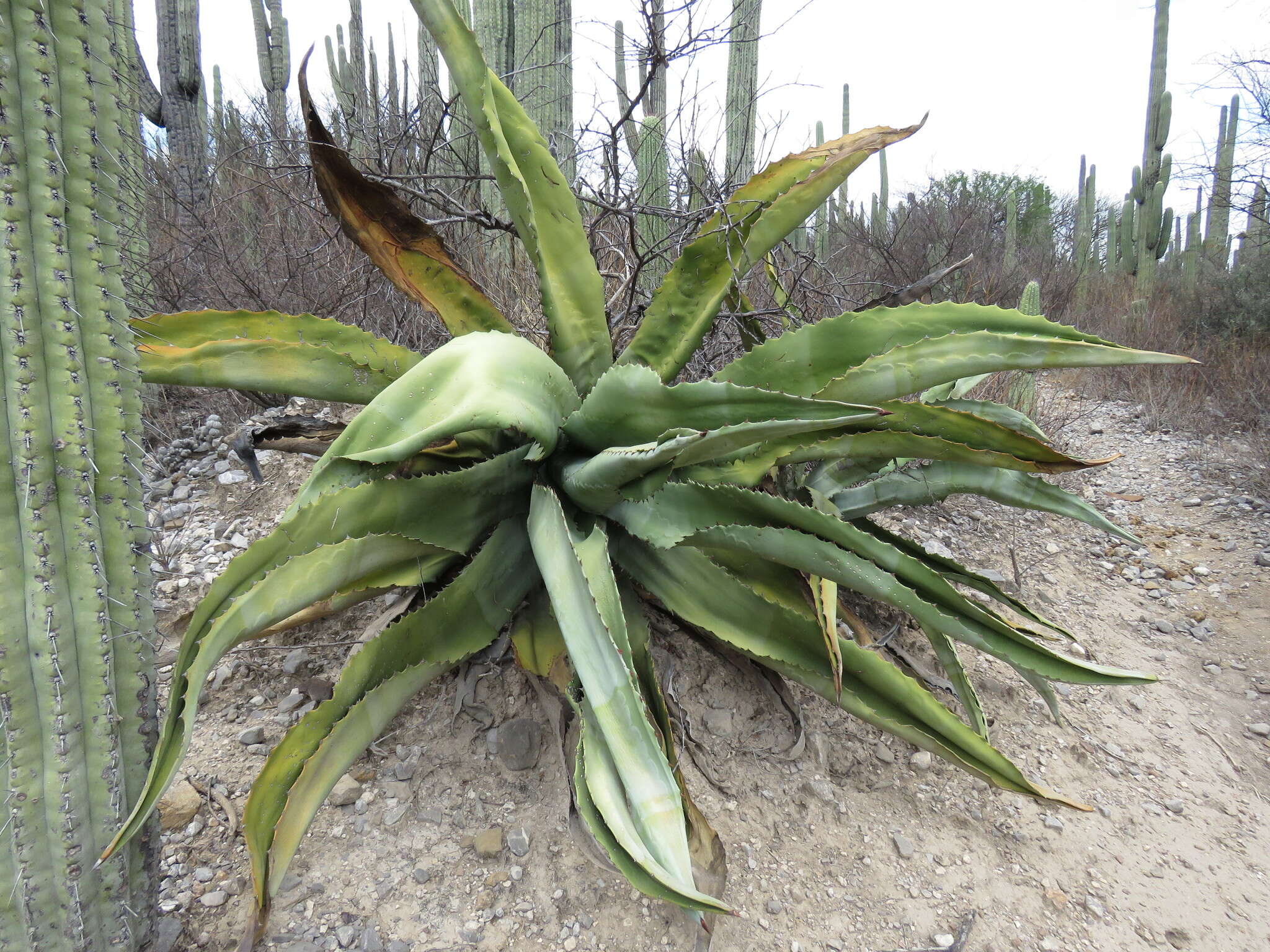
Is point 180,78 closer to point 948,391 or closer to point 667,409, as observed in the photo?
point 948,391

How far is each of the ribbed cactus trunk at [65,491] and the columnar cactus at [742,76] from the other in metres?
3.07

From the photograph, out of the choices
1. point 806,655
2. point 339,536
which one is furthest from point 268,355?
point 806,655

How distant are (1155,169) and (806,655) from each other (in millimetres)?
11821

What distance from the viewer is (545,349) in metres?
2.55

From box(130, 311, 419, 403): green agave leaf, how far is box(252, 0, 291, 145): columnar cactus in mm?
8499

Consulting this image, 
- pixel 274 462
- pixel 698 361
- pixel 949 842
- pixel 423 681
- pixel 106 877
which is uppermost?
pixel 698 361

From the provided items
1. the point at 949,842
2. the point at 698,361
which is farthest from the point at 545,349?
the point at 949,842

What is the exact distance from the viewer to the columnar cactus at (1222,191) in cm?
773

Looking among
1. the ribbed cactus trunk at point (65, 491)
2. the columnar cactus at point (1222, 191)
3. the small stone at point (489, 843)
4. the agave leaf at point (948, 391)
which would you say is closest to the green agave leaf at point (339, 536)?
the ribbed cactus trunk at point (65, 491)

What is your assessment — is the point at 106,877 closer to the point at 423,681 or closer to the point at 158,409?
the point at 423,681

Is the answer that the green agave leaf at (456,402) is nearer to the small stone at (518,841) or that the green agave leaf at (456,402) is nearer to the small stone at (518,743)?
the small stone at (518,743)

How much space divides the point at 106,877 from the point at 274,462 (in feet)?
5.60

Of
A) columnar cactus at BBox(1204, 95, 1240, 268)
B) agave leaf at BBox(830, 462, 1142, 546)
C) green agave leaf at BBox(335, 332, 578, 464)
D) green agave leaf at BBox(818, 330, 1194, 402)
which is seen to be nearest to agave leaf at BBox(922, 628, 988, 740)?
agave leaf at BBox(830, 462, 1142, 546)

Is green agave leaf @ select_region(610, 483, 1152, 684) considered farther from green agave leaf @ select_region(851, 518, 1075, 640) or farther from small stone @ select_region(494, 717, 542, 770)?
small stone @ select_region(494, 717, 542, 770)
